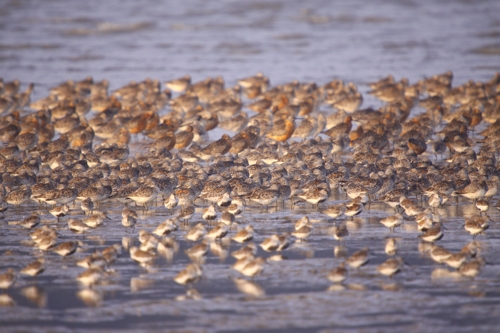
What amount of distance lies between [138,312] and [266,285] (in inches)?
64.5

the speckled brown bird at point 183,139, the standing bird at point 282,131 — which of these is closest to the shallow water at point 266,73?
the standing bird at point 282,131

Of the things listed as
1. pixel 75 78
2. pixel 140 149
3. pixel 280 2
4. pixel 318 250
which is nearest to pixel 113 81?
pixel 75 78

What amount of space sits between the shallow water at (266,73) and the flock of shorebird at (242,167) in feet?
0.80

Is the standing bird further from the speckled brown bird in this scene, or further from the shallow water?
the shallow water

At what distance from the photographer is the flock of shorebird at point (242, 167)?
1083cm

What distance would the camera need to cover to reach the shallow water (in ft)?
27.3

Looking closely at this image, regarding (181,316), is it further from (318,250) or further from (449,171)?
(449,171)

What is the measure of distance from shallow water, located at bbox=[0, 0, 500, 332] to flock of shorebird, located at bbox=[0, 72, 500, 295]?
0.80 ft

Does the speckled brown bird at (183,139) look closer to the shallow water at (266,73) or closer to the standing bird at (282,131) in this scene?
the standing bird at (282,131)

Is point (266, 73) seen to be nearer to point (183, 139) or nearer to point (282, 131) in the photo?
point (282, 131)

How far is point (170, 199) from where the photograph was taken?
1298 cm

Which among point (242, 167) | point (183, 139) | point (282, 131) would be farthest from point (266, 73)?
point (242, 167)

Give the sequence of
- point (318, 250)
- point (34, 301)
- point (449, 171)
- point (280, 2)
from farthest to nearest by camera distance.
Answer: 1. point (280, 2)
2. point (449, 171)
3. point (318, 250)
4. point (34, 301)

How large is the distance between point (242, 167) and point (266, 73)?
17522 mm
